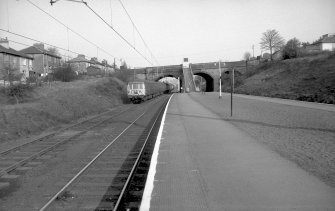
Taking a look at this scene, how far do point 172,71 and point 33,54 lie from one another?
36.0 metres

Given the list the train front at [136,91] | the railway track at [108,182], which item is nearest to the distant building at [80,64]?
the train front at [136,91]

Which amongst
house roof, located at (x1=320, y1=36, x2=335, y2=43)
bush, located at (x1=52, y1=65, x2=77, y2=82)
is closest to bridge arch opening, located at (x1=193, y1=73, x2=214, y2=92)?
house roof, located at (x1=320, y1=36, x2=335, y2=43)

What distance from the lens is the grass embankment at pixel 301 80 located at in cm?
3284

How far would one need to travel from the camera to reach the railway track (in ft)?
19.6

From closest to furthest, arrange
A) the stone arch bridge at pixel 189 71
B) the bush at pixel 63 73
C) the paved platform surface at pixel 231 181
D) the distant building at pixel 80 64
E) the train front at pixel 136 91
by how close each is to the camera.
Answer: the paved platform surface at pixel 231 181 < the train front at pixel 136 91 < the bush at pixel 63 73 < the distant building at pixel 80 64 < the stone arch bridge at pixel 189 71

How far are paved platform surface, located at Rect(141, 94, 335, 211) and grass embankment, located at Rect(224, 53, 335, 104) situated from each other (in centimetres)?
2049

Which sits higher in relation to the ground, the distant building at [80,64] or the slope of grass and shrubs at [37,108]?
the distant building at [80,64]

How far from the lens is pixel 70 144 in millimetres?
12500

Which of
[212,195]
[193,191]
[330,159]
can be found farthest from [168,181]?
[330,159]

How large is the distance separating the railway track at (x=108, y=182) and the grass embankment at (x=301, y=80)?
Answer: 21.3m

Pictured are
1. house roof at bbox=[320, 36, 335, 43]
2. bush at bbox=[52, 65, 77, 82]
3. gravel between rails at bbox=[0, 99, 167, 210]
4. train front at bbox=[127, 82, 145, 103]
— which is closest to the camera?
gravel between rails at bbox=[0, 99, 167, 210]

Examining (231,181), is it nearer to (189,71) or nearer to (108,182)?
(108,182)

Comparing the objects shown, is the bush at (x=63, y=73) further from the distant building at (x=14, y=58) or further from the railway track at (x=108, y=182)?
the railway track at (x=108, y=182)

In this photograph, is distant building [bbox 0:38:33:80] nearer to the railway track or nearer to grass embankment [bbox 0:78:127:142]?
grass embankment [bbox 0:78:127:142]
